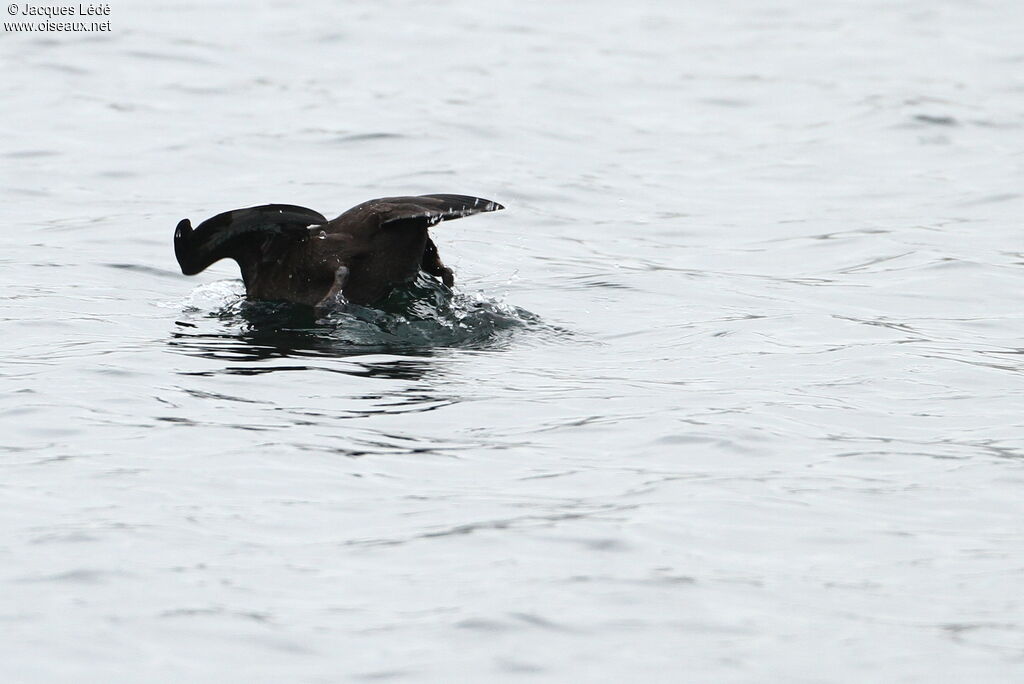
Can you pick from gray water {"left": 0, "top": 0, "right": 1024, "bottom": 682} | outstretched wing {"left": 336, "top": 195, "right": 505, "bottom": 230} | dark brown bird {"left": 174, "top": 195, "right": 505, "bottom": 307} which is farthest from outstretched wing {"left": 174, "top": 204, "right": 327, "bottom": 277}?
gray water {"left": 0, "top": 0, "right": 1024, "bottom": 682}

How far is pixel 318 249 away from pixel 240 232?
43 centimetres

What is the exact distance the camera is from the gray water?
4.90 meters

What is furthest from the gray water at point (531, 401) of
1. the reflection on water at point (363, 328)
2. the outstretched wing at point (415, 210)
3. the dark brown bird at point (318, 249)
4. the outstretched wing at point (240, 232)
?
the outstretched wing at point (415, 210)

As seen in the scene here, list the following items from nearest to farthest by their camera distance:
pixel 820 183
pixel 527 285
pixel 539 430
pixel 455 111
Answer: pixel 539 430, pixel 527 285, pixel 820 183, pixel 455 111

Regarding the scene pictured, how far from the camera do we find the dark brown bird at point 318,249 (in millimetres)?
→ 8609

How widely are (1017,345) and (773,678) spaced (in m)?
4.90

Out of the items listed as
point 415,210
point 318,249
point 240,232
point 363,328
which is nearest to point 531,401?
point 415,210

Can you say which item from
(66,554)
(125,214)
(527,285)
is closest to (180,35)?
(125,214)

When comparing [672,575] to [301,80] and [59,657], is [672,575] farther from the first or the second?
[301,80]

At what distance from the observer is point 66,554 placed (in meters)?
5.38

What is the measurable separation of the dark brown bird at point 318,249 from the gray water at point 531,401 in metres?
0.25

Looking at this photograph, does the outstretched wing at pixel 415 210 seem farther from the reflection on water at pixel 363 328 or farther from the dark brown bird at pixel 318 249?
the reflection on water at pixel 363 328

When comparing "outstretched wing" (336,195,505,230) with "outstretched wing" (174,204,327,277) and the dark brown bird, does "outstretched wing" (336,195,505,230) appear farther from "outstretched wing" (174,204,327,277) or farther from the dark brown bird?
"outstretched wing" (174,204,327,277)

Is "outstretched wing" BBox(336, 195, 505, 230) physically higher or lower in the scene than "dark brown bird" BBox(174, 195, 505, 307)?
higher
